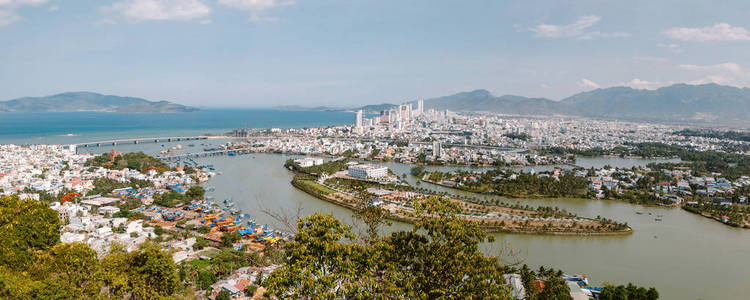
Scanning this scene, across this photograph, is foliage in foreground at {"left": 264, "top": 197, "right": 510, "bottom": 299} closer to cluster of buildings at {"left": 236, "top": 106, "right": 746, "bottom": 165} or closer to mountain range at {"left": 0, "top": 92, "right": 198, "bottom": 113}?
cluster of buildings at {"left": 236, "top": 106, "right": 746, "bottom": 165}

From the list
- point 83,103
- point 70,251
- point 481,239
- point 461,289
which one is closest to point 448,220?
point 481,239

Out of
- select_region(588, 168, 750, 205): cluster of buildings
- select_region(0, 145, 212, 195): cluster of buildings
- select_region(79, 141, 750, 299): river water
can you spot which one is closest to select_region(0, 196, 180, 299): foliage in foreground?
select_region(79, 141, 750, 299): river water

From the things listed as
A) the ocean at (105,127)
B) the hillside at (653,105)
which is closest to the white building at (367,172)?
the ocean at (105,127)

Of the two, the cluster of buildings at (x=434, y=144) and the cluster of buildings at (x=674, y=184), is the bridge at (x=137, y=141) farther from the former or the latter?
the cluster of buildings at (x=674, y=184)

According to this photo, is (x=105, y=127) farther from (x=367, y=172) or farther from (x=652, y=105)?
(x=652, y=105)

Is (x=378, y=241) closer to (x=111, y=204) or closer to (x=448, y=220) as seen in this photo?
(x=448, y=220)

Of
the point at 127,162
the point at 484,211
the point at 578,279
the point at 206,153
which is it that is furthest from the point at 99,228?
the point at 206,153
